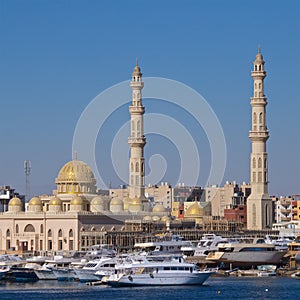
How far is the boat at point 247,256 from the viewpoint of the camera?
10338cm

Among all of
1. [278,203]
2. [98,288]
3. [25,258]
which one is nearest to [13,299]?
[98,288]

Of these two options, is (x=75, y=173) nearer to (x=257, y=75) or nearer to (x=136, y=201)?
(x=136, y=201)

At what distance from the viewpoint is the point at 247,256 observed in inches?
4072

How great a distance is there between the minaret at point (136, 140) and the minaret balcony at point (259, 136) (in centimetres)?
1029

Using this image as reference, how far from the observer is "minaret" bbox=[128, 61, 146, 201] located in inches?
4961

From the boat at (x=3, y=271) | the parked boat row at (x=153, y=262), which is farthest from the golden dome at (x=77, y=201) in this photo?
the boat at (x=3, y=271)

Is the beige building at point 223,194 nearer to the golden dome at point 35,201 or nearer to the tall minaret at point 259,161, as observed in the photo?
the tall minaret at point 259,161

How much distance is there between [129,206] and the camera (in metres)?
127

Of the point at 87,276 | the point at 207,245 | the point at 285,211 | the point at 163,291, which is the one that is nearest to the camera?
the point at 163,291

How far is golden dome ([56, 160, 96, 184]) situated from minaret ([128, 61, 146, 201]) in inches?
168

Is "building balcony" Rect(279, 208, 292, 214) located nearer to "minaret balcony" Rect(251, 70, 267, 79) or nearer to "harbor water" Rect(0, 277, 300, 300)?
"minaret balcony" Rect(251, 70, 267, 79)

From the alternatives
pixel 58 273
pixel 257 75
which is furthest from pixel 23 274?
pixel 257 75

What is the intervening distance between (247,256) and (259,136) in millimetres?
22656

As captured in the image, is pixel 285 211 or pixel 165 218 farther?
pixel 285 211
